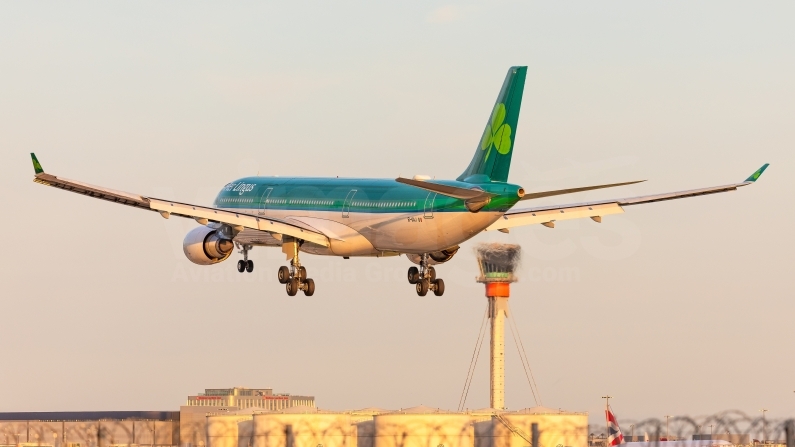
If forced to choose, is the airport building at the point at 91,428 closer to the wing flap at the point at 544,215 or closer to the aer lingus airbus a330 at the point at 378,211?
the aer lingus airbus a330 at the point at 378,211

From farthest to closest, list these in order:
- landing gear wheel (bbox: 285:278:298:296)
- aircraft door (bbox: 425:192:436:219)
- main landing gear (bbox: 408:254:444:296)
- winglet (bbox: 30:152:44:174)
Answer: main landing gear (bbox: 408:254:444:296), landing gear wheel (bbox: 285:278:298:296), aircraft door (bbox: 425:192:436:219), winglet (bbox: 30:152:44:174)

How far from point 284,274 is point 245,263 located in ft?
15.9

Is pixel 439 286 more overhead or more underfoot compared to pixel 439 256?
more underfoot

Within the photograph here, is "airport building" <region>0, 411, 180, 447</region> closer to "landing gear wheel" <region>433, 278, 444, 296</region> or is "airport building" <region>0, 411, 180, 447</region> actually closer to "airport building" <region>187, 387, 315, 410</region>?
"airport building" <region>187, 387, 315, 410</region>

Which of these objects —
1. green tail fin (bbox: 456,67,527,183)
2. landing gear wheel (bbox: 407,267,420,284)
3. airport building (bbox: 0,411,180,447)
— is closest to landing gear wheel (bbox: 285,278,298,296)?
landing gear wheel (bbox: 407,267,420,284)

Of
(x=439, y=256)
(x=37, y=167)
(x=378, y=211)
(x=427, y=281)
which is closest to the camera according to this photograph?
(x=37, y=167)

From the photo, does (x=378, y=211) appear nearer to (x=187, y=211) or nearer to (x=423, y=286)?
(x=423, y=286)

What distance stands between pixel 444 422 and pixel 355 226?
130 ft

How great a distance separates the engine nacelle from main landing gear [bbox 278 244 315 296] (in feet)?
14.2

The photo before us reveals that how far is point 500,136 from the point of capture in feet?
271

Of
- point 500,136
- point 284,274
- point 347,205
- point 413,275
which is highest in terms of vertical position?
point 500,136

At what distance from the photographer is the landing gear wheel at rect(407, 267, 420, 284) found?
299 ft

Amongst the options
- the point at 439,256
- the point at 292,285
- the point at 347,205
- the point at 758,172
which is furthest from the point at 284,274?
the point at 758,172

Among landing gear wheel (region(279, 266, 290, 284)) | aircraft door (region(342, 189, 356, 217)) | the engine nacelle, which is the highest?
aircraft door (region(342, 189, 356, 217))
